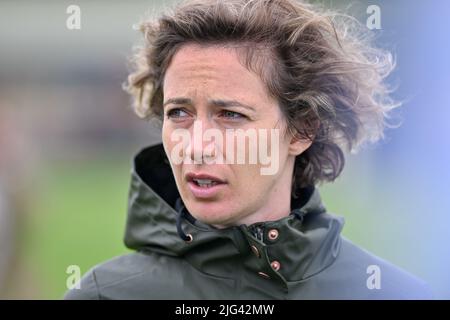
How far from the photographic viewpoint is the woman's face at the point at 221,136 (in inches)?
83.7

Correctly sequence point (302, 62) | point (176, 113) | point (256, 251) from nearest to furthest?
point (256, 251), point (176, 113), point (302, 62)

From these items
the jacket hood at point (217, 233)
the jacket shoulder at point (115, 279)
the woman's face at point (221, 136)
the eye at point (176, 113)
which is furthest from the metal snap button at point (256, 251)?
the eye at point (176, 113)

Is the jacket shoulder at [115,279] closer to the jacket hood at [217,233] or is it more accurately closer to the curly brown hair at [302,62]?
the jacket hood at [217,233]

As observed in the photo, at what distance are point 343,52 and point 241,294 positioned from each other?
3.26ft

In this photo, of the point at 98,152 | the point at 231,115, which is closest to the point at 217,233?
the point at 231,115

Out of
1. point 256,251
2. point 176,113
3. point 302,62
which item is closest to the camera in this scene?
point 256,251

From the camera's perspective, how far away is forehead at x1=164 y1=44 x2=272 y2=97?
2143 mm

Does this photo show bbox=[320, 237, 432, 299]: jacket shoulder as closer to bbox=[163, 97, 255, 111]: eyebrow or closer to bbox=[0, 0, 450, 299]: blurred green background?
bbox=[163, 97, 255, 111]: eyebrow

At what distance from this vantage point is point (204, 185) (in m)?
2.14

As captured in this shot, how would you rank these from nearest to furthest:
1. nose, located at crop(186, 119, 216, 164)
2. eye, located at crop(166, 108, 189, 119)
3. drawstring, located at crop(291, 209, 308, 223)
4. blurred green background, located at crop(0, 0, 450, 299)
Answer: nose, located at crop(186, 119, 216, 164) → eye, located at crop(166, 108, 189, 119) → drawstring, located at crop(291, 209, 308, 223) → blurred green background, located at crop(0, 0, 450, 299)

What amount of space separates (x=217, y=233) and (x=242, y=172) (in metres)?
0.22

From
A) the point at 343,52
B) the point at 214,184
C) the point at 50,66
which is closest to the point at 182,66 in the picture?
the point at 214,184

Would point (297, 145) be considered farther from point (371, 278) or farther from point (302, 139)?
point (371, 278)
